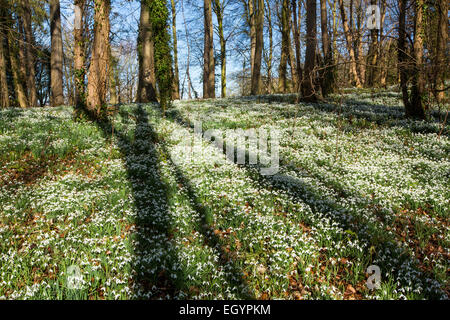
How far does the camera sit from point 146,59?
18.4 meters

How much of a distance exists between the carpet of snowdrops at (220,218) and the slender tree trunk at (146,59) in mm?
9768

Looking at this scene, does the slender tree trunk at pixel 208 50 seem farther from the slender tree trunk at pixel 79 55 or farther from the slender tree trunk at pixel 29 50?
the slender tree trunk at pixel 29 50

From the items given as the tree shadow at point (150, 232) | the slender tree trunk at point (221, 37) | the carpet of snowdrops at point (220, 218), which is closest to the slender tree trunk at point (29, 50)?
the carpet of snowdrops at point (220, 218)

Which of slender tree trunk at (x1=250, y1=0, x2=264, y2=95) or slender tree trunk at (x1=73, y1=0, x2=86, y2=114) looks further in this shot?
slender tree trunk at (x1=250, y1=0, x2=264, y2=95)

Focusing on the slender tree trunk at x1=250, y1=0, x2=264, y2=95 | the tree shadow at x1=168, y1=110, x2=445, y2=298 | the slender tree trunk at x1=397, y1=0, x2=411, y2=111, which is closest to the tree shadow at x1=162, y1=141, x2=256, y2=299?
the tree shadow at x1=168, y1=110, x2=445, y2=298

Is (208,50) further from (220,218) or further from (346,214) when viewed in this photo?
(346,214)

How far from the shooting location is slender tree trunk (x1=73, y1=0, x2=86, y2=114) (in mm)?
10047

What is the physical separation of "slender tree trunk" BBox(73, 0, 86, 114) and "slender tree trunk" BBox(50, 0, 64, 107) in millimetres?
9435

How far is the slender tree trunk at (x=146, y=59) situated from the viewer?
18.1 metres

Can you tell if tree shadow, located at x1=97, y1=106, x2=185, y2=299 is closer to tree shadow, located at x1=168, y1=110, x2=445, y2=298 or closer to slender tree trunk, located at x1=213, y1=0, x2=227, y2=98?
tree shadow, located at x1=168, y1=110, x2=445, y2=298
